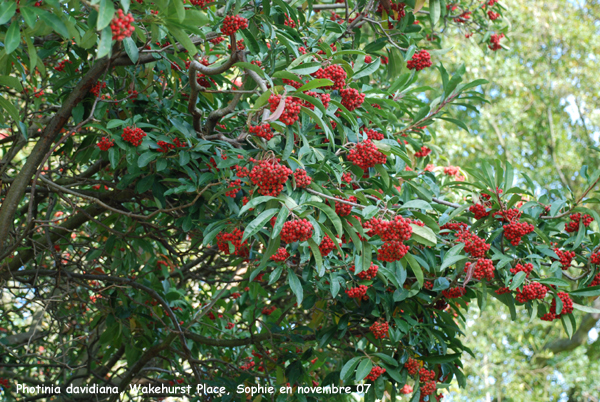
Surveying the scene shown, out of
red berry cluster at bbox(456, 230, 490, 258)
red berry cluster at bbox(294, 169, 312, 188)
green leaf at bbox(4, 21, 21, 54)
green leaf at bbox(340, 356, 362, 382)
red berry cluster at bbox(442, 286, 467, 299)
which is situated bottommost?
green leaf at bbox(340, 356, 362, 382)

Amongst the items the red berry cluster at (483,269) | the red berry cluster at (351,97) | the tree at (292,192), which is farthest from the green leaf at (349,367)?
the red berry cluster at (351,97)

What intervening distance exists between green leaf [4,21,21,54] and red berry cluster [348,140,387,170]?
1.32m

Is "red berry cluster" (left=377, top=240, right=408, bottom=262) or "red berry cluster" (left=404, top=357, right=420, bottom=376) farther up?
"red berry cluster" (left=377, top=240, right=408, bottom=262)

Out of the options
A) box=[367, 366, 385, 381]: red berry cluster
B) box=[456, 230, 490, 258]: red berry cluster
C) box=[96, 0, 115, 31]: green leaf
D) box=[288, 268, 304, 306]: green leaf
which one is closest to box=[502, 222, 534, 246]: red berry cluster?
box=[456, 230, 490, 258]: red berry cluster

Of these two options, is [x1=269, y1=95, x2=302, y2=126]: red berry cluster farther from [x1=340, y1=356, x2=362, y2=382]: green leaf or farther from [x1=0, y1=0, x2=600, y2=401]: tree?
[x1=340, y1=356, x2=362, y2=382]: green leaf

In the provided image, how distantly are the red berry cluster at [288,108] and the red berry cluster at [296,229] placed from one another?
0.37m

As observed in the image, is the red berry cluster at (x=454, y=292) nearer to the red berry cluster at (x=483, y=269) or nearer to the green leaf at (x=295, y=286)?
the red berry cluster at (x=483, y=269)

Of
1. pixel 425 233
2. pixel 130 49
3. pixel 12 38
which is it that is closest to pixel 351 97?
pixel 425 233

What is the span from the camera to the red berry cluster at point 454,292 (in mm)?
2747

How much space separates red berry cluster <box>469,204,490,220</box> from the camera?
2756 millimetres

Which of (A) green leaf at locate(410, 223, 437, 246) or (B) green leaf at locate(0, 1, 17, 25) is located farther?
(A) green leaf at locate(410, 223, 437, 246)

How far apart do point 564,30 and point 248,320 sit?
8.25 meters

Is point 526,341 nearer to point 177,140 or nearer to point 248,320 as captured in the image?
point 248,320

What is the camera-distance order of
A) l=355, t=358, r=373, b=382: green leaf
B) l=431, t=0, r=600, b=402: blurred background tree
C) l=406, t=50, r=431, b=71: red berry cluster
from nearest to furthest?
l=355, t=358, r=373, b=382: green leaf, l=406, t=50, r=431, b=71: red berry cluster, l=431, t=0, r=600, b=402: blurred background tree
